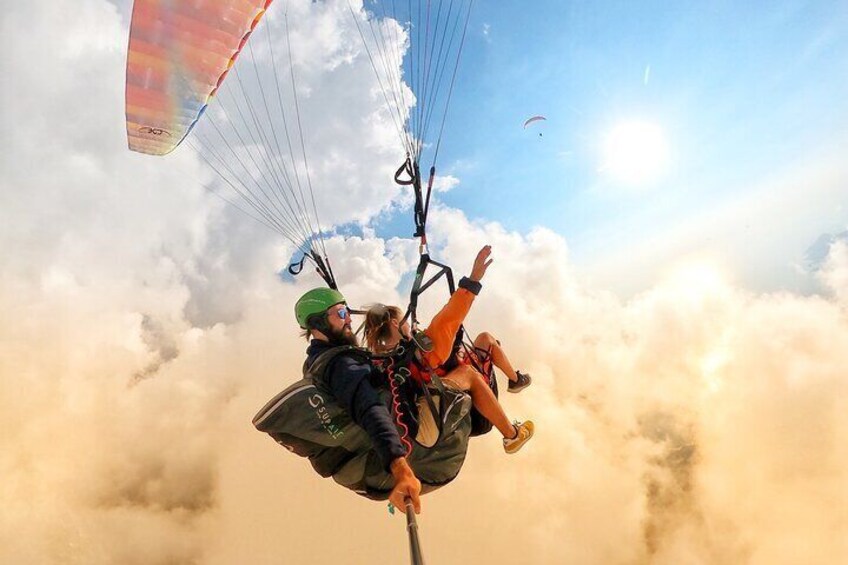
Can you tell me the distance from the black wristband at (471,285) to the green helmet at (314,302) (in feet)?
3.36

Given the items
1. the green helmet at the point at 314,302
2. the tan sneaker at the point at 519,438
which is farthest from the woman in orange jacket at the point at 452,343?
the green helmet at the point at 314,302

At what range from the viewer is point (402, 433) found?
3359 mm

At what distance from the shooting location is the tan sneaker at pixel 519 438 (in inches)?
188

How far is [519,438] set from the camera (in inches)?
190

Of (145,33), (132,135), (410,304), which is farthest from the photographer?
(132,135)

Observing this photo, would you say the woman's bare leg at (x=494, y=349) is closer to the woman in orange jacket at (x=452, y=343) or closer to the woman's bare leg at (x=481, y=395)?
the woman in orange jacket at (x=452, y=343)

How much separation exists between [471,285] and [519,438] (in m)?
1.86

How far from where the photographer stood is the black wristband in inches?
155

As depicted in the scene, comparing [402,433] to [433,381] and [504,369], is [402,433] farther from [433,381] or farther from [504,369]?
[504,369]

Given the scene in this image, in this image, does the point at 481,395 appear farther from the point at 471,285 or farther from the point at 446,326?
the point at 471,285

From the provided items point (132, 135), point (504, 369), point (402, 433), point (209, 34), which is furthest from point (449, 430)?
point (132, 135)

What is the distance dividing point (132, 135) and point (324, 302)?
16.2ft

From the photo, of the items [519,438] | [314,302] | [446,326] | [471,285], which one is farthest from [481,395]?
[314,302]

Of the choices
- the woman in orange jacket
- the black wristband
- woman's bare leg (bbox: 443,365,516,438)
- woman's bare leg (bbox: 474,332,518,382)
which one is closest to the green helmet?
the woman in orange jacket
